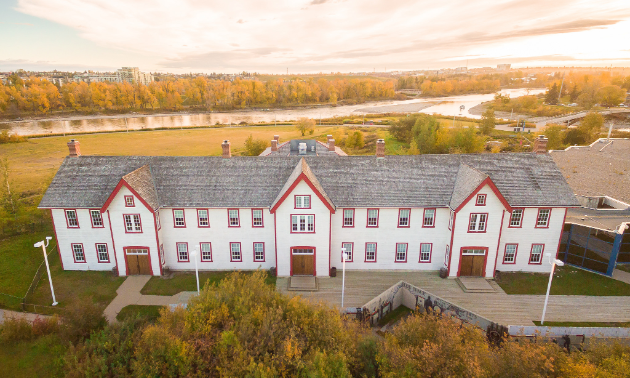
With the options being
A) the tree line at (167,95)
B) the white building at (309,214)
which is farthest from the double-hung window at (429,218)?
the tree line at (167,95)

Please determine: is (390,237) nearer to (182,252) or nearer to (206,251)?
(206,251)

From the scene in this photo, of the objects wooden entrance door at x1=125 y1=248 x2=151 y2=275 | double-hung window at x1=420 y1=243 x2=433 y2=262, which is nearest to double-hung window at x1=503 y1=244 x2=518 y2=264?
double-hung window at x1=420 y1=243 x2=433 y2=262

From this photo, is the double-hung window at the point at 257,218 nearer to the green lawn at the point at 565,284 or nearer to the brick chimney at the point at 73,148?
the brick chimney at the point at 73,148

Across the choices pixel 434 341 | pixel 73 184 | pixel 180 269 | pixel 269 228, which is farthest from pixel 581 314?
pixel 73 184

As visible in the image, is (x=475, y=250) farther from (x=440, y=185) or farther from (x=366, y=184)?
(x=366, y=184)

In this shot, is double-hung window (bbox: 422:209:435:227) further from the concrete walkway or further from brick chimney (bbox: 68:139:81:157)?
brick chimney (bbox: 68:139:81:157)

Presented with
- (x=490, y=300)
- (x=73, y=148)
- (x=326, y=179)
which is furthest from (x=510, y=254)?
(x=73, y=148)
